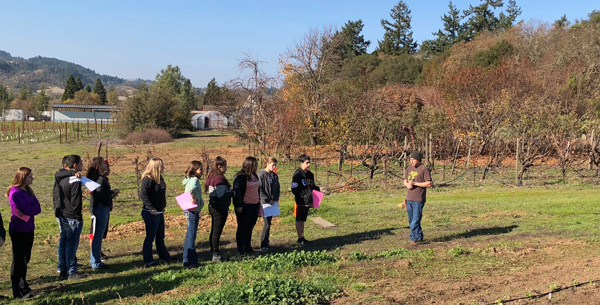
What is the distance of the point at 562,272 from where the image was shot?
6215mm

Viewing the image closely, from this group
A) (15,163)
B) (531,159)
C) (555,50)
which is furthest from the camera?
(555,50)

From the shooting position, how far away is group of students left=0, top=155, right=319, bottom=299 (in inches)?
247

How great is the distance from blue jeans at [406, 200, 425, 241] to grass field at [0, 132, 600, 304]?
0.20 m

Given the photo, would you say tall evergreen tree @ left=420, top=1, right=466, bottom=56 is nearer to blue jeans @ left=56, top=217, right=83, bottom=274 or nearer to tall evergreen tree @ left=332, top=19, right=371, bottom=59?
tall evergreen tree @ left=332, top=19, right=371, bottom=59

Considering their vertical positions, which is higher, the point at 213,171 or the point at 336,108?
the point at 336,108

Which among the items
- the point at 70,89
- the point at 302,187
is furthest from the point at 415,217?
the point at 70,89

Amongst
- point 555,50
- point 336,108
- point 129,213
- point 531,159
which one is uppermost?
point 555,50

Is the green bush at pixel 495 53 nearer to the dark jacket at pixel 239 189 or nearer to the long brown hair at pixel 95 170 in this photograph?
the dark jacket at pixel 239 189

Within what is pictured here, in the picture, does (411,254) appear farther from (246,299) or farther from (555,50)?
(555,50)

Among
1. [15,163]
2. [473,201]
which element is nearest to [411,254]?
[473,201]

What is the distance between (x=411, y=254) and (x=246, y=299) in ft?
10.4

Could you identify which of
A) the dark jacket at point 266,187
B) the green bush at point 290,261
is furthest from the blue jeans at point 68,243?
the dark jacket at point 266,187

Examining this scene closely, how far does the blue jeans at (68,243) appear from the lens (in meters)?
6.95

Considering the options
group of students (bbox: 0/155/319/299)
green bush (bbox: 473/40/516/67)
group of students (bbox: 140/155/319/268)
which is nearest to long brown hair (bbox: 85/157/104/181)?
group of students (bbox: 0/155/319/299)
